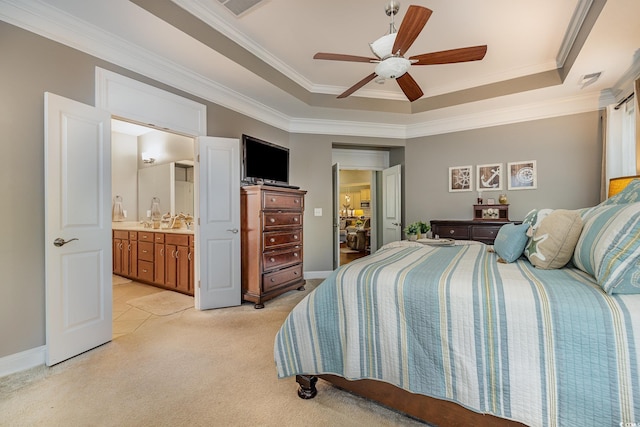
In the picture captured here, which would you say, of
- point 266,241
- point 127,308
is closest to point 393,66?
point 266,241

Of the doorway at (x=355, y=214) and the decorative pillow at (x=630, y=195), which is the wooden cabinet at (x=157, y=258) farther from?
the doorway at (x=355, y=214)

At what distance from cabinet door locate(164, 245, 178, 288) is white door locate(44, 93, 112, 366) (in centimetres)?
125

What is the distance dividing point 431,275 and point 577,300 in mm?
526

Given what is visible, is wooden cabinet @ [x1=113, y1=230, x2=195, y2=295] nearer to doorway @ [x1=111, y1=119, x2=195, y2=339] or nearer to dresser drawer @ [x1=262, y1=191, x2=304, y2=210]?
doorway @ [x1=111, y1=119, x2=195, y2=339]

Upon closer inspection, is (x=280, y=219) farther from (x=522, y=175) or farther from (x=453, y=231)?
(x=522, y=175)

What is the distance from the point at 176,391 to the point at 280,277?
192cm

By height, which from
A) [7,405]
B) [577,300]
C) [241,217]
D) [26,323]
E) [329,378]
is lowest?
[7,405]

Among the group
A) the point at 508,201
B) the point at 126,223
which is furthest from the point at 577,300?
the point at 126,223

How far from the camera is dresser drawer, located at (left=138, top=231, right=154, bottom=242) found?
155 inches

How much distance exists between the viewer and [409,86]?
272 cm

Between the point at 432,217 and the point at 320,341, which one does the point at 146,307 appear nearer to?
the point at 320,341

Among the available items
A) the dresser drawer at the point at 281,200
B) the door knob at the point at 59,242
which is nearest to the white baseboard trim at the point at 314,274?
the dresser drawer at the point at 281,200

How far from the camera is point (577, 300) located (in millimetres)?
1018

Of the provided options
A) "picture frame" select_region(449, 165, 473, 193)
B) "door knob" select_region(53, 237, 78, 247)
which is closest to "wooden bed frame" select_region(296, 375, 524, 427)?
"door knob" select_region(53, 237, 78, 247)
